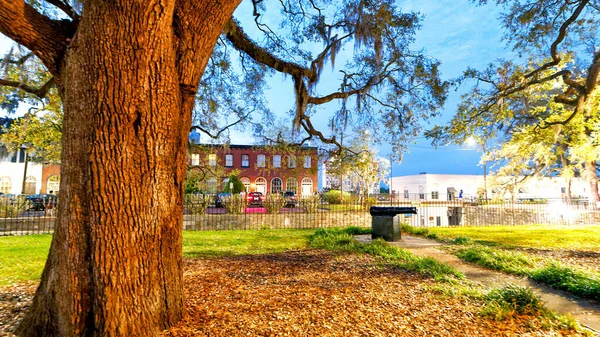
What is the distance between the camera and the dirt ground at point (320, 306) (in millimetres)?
2260

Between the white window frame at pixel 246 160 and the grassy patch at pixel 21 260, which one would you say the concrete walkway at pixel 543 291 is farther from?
the white window frame at pixel 246 160

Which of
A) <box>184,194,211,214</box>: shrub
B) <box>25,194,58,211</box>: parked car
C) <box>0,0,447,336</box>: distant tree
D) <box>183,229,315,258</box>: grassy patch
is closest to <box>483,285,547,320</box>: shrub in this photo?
<box>0,0,447,336</box>: distant tree

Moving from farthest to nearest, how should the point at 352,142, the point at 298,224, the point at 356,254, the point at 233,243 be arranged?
1. the point at 352,142
2. the point at 298,224
3. the point at 233,243
4. the point at 356,254

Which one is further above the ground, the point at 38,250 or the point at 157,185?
the point at 157,185

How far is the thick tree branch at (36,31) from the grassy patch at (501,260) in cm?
569

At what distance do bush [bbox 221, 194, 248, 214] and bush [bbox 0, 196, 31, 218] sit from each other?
615 cm

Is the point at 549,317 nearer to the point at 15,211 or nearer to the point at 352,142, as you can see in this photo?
the point at 15,211

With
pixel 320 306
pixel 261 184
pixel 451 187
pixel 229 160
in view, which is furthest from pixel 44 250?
pixel 451 187

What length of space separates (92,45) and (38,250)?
5.46 metres

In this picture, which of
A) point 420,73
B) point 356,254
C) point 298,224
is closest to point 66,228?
point 356,254

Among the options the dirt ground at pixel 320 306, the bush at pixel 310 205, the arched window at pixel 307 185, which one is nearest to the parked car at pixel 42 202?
the bush at pixel 310 205

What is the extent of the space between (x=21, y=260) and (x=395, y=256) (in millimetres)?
A: 6005

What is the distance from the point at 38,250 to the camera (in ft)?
18.1

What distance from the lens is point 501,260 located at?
15.2 feet
